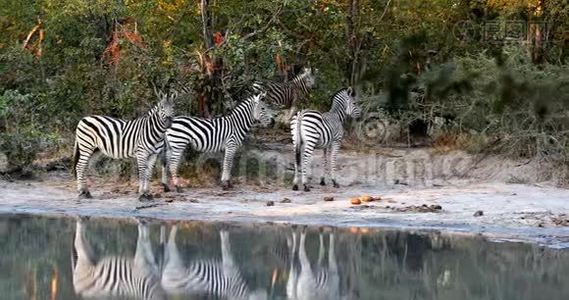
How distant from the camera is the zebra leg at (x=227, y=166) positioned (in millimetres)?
17391

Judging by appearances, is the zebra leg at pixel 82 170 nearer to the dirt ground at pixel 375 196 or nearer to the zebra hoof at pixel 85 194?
the zebra hoof at pixel 85 194

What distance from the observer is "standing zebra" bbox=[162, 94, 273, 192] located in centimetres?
1730

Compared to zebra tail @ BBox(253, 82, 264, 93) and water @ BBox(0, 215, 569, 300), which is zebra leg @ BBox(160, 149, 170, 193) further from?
water @ BBox(0, 215, 569, 300)

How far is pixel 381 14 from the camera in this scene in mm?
21000

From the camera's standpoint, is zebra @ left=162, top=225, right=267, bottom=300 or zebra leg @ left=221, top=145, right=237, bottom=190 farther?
zebra leg @ left=221, top=145, right=237, bottom=190

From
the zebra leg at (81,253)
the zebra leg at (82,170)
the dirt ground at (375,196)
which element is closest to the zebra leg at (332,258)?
the dirt ground at (375,196)

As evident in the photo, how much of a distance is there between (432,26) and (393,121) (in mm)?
2138

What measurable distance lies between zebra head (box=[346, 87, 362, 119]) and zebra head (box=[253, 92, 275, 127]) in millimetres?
1623

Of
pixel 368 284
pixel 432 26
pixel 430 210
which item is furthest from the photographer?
pixel 432 26

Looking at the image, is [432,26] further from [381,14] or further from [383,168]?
[383,168]

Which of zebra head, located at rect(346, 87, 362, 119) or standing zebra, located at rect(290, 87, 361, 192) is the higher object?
zebra head, located at rect(346, 87, 362, 119)

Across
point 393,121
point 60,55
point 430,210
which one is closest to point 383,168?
point 393,121

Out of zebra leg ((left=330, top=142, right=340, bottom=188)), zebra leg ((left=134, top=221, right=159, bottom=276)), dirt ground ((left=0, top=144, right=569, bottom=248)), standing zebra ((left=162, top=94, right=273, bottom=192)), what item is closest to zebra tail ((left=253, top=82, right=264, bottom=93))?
standing zebra ((left=162, top=94, right=273, bottom=192))

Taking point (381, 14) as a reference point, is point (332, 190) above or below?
below
